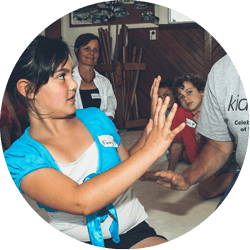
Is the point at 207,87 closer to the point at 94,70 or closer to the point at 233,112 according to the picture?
the point at 233,112

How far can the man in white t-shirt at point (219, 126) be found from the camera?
0.97 meters

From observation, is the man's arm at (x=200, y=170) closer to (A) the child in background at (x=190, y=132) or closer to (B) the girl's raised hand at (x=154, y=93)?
(A) the child in background at (x=190, y=132)

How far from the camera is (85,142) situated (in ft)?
2.83

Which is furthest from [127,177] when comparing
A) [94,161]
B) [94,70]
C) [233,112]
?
[233,112]

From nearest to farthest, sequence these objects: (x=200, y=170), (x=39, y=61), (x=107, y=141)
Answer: (x=39, y=61) < (x=107, y=141) < (x=200, y=170)

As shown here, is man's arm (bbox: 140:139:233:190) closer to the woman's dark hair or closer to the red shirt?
the red shirt

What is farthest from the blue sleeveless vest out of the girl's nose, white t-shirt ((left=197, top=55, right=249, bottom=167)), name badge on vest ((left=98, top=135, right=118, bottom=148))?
white t-shirt ((left=197, top=55, right=249, bottom=167))

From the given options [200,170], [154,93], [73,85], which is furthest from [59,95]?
[200,170]

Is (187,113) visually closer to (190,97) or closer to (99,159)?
(190,97)

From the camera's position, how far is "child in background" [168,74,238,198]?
0.93 m

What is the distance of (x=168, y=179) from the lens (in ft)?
3.11

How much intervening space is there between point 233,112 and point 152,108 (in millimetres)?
335

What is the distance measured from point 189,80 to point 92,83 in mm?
342

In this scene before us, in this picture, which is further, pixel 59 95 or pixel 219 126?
A: pixel 219 126
